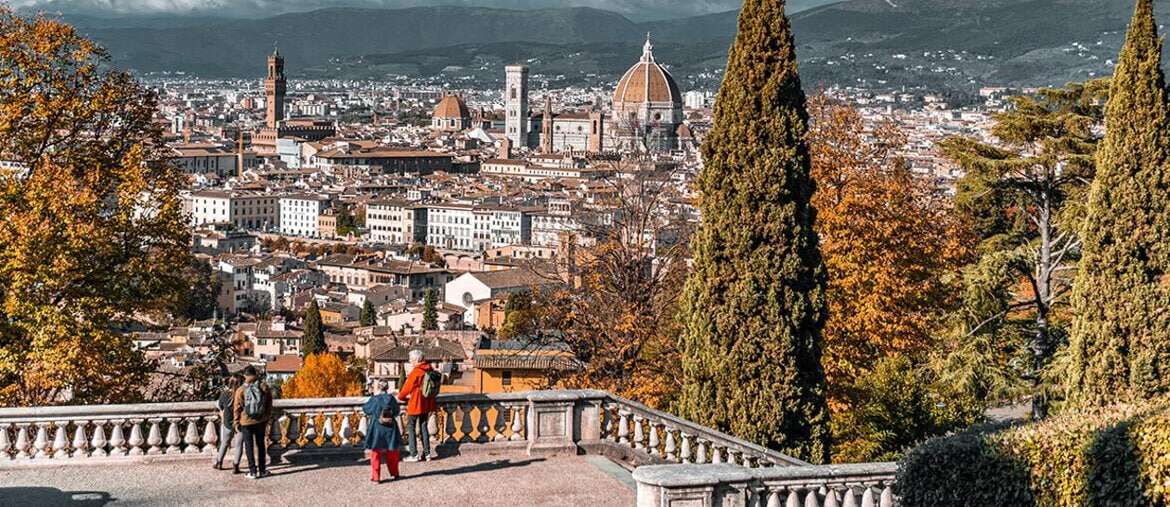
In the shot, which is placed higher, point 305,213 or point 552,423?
point 552,423

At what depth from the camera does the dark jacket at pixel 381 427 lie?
339 inches

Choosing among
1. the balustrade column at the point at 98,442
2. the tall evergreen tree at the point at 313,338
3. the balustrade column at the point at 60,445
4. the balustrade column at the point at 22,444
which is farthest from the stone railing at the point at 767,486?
the tall evergreen tree at the point at 313,338

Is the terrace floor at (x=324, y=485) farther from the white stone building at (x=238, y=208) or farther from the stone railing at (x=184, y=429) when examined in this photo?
the white stone building at (x=238, y=208)

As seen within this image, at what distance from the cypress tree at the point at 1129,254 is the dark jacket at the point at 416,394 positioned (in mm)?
4062

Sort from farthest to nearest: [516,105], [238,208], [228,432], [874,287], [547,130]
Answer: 1. [516,105]
2. [547,130]
3. [238,208]
4. [874,287]
5. [228,432]

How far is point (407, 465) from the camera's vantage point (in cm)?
912

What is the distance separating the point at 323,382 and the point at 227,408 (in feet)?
94.4

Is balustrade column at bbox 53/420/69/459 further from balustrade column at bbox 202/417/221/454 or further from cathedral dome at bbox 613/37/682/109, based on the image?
cathedral dome at bbox 613/37/682/109

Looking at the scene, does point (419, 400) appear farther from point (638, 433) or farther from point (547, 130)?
point (547, 130)

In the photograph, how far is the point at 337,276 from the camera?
86.0 meters

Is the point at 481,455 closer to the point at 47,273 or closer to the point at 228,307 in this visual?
the point at 47,273

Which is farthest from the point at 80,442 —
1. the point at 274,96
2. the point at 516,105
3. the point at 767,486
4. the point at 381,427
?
the point at 274,96

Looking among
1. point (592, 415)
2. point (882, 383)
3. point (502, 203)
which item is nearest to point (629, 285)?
point (882, 383)

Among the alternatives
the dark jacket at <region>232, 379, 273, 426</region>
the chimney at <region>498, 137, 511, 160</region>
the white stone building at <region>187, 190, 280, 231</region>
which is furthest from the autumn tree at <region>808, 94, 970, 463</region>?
the chimney at <region>498, 137, 511, 160</region>
